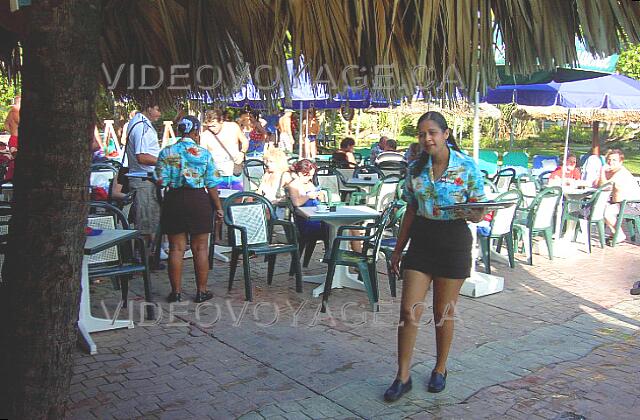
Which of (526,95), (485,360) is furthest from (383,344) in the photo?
(526,95)

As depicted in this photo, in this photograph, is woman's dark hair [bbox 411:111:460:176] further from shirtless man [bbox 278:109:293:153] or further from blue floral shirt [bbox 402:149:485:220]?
shirtless man [bbox 278:109:293:153]

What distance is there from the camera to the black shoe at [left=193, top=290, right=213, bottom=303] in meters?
6.19

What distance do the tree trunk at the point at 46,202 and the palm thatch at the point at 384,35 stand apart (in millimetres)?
1495

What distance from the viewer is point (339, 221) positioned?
6.52 meters

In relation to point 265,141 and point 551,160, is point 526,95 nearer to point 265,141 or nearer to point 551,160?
point 551,160

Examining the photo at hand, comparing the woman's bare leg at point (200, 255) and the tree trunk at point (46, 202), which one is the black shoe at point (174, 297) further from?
the tree trunk at point (46, 202)

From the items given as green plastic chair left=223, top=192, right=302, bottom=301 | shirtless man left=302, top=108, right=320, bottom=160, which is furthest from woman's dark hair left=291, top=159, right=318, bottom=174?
shirtless man left=302, top=108, right=320, bottom=160

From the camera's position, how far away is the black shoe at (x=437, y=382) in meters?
4.22

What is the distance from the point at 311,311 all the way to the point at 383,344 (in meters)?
1.07

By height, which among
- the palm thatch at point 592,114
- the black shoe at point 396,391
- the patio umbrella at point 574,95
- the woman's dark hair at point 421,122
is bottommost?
the black shoe at point 396,391

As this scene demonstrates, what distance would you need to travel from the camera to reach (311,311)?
237 inches

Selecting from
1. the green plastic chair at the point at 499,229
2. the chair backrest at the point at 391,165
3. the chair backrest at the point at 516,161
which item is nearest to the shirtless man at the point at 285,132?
the chair backrest at the point at 391,165

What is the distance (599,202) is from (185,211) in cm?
623

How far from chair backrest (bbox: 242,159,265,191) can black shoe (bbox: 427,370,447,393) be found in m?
7.08
